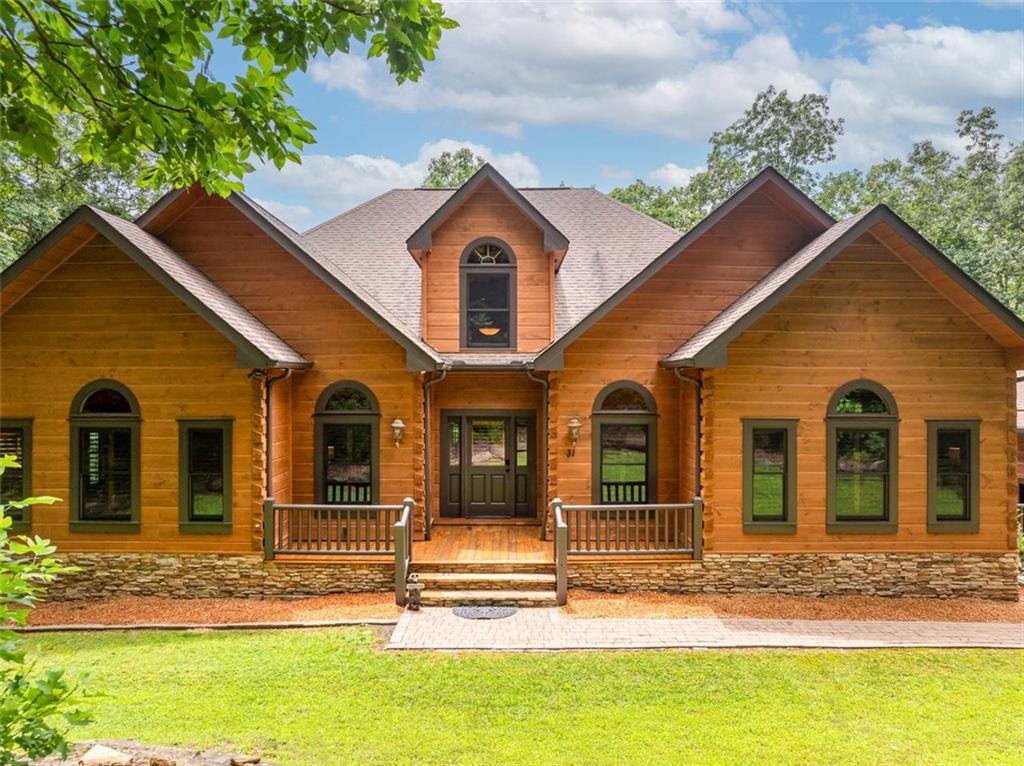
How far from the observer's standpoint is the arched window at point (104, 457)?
9.55m

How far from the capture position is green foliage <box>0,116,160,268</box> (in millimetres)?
16812

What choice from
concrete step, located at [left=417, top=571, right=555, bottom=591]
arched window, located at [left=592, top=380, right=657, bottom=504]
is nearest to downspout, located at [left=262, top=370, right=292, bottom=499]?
concrete step, located at [left=417, top=571, right=555, bottom=591]

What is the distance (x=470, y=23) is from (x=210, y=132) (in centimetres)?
564

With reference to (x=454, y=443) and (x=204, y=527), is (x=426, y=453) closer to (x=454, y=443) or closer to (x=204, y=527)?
(x=454, y=443)

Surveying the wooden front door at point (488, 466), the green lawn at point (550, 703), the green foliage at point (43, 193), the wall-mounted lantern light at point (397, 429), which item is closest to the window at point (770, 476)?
the green lawn at point (550, 703)

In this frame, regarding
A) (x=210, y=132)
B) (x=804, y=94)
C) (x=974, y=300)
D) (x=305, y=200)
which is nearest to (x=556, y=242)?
(x=974, y=300)

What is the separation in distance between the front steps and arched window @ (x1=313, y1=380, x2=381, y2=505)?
2210 mm

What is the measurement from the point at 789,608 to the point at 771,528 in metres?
1.27

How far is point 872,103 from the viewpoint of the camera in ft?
124

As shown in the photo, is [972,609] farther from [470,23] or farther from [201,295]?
[201,295]

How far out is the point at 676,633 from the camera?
7891 mm

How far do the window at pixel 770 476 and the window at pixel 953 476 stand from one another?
2.30 metres

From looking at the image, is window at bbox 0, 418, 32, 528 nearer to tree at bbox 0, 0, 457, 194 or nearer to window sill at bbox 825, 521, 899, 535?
tree at bbox 0, 0, 457, 194

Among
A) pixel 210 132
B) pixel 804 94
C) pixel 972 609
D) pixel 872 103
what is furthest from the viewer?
pixel 872 103
